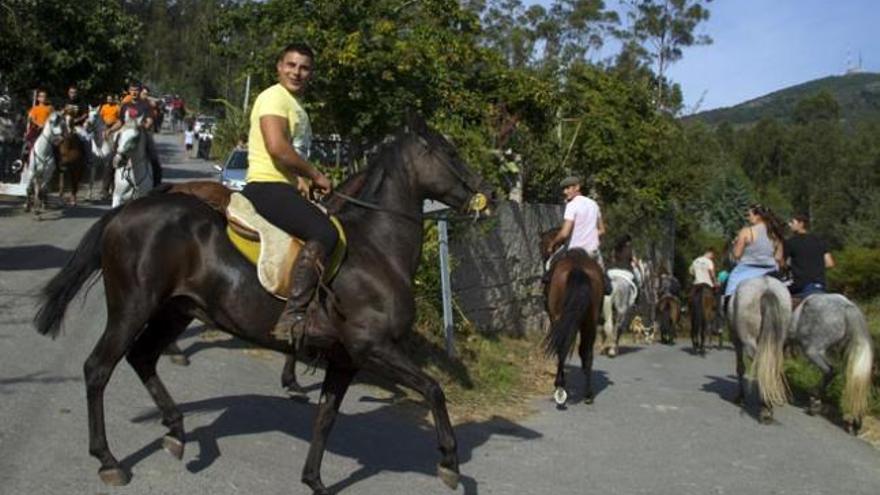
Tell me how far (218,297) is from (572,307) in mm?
5622

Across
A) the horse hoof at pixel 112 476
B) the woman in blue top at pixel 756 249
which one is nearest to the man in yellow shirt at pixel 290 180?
the horse hoof at pixel 112 476

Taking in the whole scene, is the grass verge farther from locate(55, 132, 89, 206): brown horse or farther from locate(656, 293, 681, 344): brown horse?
locate(55, 132, 89, 206): brown horse

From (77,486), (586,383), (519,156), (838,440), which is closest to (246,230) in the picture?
(77,486)

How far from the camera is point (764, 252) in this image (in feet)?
37.3

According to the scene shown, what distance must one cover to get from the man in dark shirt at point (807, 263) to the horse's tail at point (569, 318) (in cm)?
294

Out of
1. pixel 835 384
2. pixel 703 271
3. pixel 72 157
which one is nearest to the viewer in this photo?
pixel 835 384

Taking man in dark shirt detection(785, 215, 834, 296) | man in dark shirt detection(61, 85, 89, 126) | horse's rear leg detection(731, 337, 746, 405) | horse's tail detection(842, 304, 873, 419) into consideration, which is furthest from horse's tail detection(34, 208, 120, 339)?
man in dark shirt detection(61, 85, 89, 126)

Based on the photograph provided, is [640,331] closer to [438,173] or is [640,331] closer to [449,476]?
[438,173]

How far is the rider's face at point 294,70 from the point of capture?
249 inches

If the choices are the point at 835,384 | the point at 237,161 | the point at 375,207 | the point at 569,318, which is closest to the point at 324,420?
the point at 375,207

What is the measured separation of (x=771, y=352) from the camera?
10688 mm

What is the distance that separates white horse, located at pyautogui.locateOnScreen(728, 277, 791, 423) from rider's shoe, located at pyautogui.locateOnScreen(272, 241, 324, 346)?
6554 mm

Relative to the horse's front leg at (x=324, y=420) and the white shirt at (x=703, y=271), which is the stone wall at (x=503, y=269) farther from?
the horse's front leg at (x=324, y=420)

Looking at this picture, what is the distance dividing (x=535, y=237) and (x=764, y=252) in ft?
28.5
